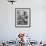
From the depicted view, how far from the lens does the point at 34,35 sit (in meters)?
5.25

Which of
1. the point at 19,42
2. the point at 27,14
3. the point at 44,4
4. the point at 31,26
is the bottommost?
the point at 19,42

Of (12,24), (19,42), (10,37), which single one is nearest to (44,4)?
(12,24)

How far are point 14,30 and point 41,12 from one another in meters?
1.26

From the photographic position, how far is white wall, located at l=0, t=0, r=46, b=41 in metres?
5.26

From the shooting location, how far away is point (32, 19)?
208 inches

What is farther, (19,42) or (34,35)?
(34,35)

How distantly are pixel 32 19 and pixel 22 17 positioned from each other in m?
0.40

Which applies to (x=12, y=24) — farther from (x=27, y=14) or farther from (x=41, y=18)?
(x=41, y=18)

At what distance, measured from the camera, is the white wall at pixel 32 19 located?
5262mm

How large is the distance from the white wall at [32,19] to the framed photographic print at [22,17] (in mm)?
116

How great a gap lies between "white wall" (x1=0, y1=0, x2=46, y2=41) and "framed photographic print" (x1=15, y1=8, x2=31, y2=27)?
4.6 inches

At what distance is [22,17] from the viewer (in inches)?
209

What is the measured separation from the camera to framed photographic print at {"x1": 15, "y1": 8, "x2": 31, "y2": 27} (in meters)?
5.28

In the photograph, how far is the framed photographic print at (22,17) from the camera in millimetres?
5277
